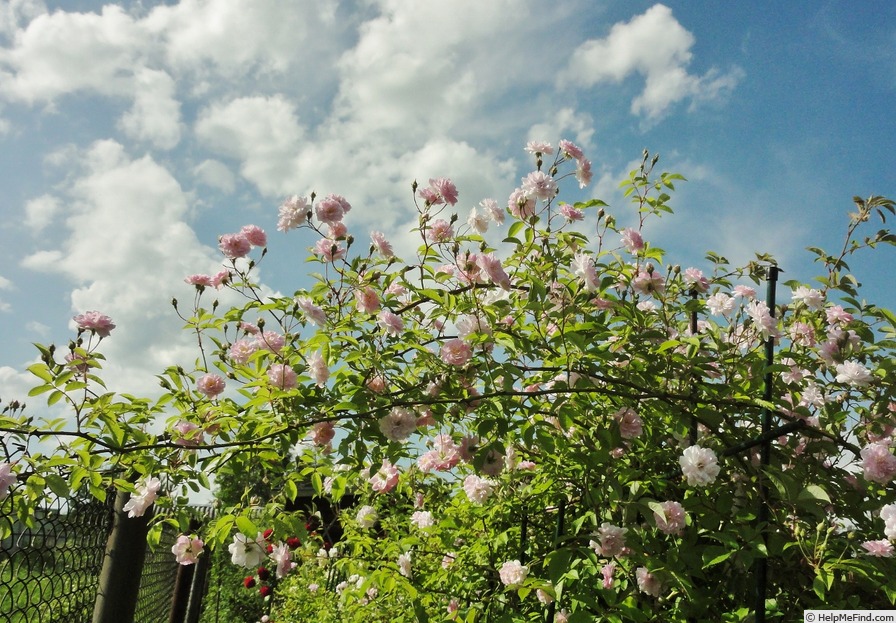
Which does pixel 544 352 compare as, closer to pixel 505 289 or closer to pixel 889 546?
pixel 505 289

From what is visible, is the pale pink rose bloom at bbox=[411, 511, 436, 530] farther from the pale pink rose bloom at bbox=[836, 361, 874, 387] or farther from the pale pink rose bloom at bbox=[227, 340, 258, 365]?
the pale pink rose bloom at bbox=[836, 361, 874, 387]

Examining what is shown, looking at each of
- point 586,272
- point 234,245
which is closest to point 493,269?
point 586,272

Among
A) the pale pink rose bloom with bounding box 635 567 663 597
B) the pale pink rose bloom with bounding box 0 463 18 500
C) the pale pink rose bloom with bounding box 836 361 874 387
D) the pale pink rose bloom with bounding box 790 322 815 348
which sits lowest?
the pale pink rose bloom with bounding box 635 567 663 597

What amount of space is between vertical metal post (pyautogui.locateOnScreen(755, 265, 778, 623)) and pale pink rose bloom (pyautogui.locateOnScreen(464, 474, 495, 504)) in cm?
89

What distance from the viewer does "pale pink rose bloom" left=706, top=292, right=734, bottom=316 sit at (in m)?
2.30

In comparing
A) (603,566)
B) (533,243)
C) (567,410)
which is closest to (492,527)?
(603,566)

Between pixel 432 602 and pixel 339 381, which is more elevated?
pixel 339 381

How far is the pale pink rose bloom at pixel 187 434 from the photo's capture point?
6.17ft

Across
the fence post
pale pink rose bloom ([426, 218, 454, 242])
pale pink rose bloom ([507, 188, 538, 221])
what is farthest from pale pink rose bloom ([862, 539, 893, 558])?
the fence post

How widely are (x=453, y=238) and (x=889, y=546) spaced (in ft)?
4.62

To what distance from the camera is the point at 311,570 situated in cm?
498

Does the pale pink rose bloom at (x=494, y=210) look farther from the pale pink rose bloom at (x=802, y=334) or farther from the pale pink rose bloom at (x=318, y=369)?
the pale pink rose bloom at (x=802, y=334)

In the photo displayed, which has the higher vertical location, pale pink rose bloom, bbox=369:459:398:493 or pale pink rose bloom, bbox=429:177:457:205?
pale pink rose bloom, bbox=429:177:457:205

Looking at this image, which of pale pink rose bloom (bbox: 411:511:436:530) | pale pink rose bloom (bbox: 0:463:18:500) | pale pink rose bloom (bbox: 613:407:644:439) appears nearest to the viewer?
pale pink rose bloom (bbox: 0:463:18:500)
